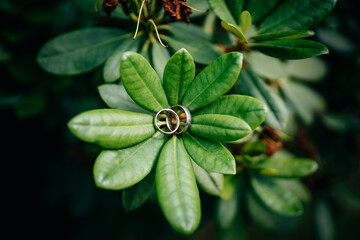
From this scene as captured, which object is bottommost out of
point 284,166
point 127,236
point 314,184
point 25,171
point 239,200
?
point 127,236

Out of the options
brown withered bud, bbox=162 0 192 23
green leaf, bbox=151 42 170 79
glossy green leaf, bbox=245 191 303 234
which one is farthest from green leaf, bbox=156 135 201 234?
glossy green leaf, bbox=245 191 303 234

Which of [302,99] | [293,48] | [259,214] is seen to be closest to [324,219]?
[259,214]

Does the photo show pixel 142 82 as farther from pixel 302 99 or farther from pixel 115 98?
pixel 302 99

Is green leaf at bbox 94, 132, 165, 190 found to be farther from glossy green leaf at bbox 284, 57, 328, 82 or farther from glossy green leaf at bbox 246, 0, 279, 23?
glossy green leaf at bbox 284, 57, 328, 82

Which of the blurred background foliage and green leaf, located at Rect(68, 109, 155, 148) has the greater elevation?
green leaf, located at Rect(68, 109, 155, 148)

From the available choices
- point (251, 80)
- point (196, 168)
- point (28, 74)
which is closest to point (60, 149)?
point (28, 74)

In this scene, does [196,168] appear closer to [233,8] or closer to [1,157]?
[233,8]

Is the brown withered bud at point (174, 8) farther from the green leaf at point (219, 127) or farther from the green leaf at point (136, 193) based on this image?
the green leaf at point (136, 193)
